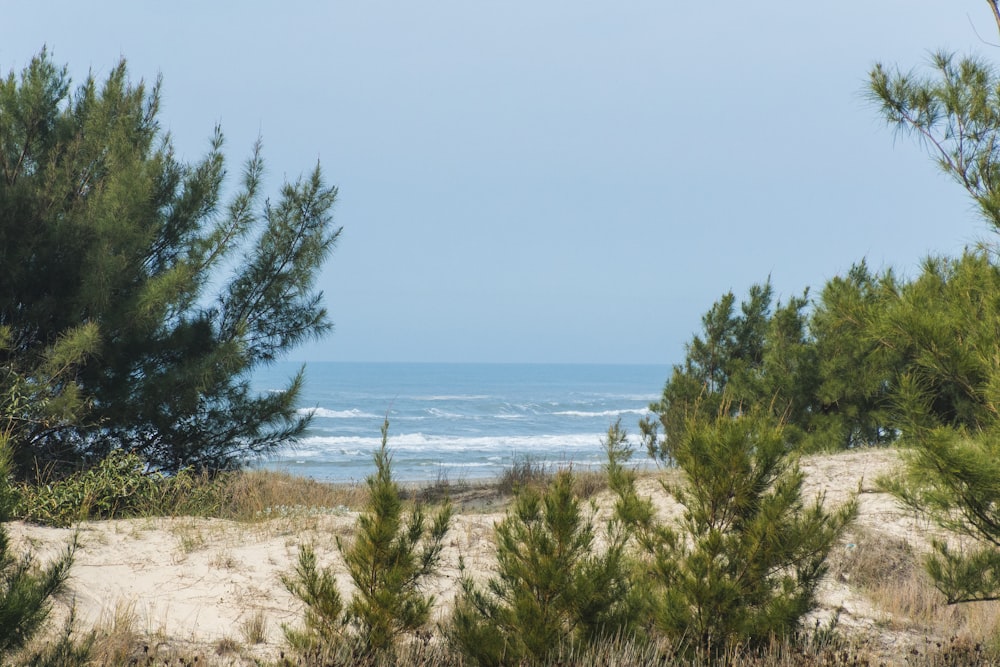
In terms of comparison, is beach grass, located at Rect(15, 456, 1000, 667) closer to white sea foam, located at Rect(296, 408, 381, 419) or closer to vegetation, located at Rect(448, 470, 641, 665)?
vegetation, located at Rect(448, 470, 641, 665)

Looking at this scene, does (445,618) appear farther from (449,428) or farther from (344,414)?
(344,414)

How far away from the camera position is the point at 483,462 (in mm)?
27141

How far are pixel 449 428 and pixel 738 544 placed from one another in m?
33.4

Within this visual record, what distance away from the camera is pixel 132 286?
10320mm

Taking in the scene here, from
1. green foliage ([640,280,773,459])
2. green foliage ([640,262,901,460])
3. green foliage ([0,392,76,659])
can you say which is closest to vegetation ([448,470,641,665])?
green foliage ([0,392,76,659])

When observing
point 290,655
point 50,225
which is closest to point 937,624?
point 290,655

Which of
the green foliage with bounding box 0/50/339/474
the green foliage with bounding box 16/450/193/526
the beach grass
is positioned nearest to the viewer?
the beach grass

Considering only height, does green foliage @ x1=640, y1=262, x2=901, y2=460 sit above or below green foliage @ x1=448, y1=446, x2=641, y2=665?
above

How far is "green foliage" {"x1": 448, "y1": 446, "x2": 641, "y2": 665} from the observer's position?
15.5 feet

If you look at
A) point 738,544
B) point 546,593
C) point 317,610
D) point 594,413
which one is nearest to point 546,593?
point 546,593

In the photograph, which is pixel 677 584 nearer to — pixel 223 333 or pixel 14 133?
pixel 223 333

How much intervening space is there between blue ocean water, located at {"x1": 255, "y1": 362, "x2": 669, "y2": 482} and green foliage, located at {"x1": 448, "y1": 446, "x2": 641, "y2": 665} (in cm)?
610

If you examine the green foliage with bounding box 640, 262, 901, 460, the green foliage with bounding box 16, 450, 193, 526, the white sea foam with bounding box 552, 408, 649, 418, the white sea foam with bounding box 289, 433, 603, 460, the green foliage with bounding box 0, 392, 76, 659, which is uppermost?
the green foliage with bounding box 640, 262, 901, 460

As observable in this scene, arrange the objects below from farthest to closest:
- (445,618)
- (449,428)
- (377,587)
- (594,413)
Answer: (594,413)
(449,428)
(445,618)
(377,587)
